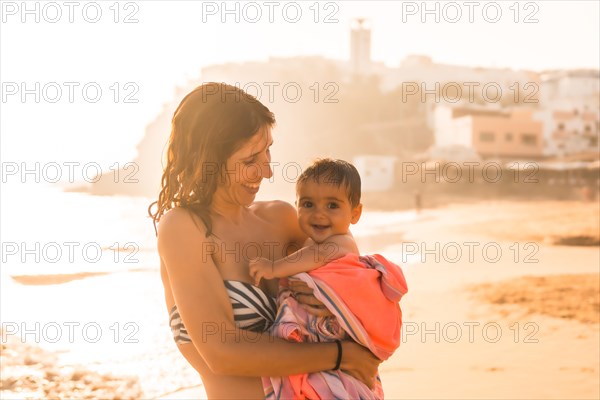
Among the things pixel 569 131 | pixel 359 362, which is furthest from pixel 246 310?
pixel 569 131

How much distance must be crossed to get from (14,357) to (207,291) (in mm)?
7276

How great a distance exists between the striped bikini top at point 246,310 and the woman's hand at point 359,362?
0.28 meters

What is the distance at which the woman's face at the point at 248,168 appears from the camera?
2.18 m

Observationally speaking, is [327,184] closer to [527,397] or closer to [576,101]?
[527,397]

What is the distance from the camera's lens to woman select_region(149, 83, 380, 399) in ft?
6.66

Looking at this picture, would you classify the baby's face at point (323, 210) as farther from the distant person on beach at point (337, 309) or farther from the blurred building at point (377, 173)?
Answer: the blurred building at point (377, 173)

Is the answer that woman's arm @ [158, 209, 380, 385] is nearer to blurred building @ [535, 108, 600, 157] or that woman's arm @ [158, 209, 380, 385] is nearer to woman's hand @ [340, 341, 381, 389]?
woman's hand @ [340, 341, 381, 389]

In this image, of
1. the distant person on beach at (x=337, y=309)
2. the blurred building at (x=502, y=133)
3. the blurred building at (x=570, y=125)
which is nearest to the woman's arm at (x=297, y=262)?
the distant person on beach at (x=337, y=309)

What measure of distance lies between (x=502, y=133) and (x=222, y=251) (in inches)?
1776

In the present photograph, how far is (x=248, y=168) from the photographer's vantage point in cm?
220

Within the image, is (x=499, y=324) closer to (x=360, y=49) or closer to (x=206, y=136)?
(x=206, y=136)

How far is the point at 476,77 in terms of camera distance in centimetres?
7575

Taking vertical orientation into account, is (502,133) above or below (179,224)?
below

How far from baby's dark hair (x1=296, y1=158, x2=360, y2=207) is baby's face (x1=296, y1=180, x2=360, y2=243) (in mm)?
17
